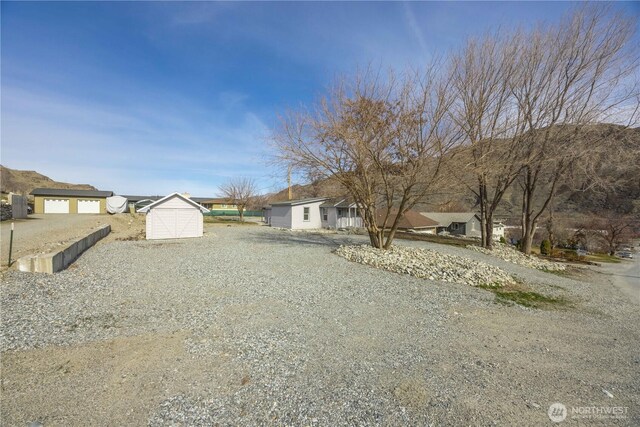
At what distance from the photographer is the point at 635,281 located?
40.1ft

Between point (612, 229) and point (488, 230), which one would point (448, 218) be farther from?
point (488, 230)

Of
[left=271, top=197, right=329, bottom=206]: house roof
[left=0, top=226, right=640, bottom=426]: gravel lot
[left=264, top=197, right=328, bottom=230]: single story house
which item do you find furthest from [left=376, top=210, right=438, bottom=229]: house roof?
[left=0, top=226, right=640, bottom=426]: gravel lot

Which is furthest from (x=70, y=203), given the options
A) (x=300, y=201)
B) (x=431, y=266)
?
(x=431, y=266)

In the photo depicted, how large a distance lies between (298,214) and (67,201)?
99.4ft

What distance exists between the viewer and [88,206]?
121ft

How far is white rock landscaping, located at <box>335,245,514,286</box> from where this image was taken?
895cm

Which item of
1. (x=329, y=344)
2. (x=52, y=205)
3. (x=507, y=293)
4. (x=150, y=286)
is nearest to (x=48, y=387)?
(x=329, y=344)

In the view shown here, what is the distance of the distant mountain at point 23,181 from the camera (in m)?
63.8

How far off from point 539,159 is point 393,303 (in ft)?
46.1

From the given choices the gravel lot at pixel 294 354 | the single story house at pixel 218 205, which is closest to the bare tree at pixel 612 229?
the gravel lot at pixel 294 354

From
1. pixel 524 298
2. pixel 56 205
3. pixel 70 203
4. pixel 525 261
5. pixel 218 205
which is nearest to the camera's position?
pixel 524 298

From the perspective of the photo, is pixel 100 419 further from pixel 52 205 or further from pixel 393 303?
pixel 52 205

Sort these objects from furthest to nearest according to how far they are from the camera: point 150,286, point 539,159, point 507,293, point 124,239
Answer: point 124,239 → point 539,159 → point 507,293 → point 150,286

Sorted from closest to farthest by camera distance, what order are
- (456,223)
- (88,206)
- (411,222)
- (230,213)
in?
(411,222) → (88,206) → (456,223) → (230,213)
